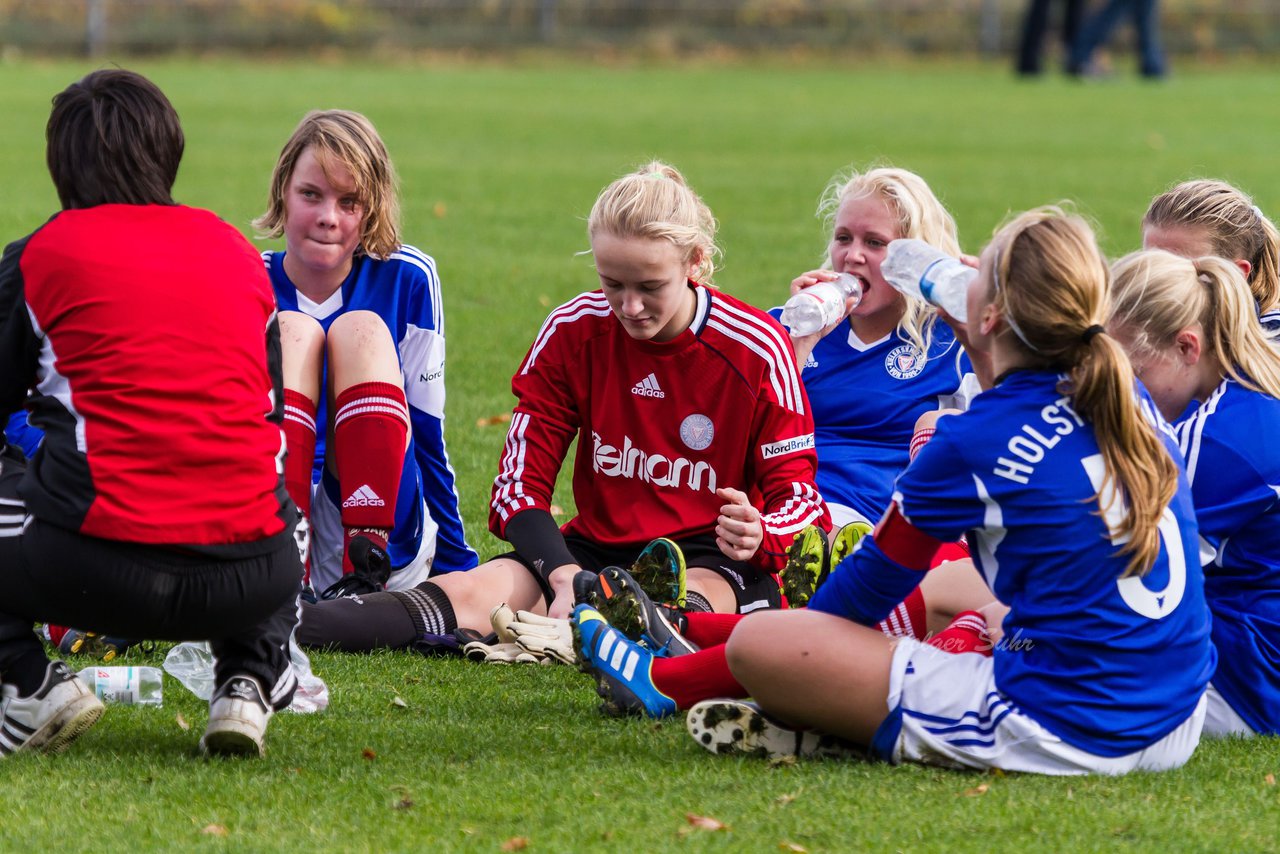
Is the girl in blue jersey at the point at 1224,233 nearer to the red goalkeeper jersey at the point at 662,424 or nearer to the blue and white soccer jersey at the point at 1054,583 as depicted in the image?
the red goalkeeper jersey at the point at 662,424

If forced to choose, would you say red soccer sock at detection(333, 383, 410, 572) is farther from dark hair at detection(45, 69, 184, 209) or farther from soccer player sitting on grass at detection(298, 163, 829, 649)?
dark hair at detection(45, 69, 184, 209)

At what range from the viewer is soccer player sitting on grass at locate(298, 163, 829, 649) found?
4.58 m

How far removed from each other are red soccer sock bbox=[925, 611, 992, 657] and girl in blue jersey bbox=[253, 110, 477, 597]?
157 cm

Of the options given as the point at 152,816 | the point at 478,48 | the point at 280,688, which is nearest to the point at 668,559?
the point at 280,688

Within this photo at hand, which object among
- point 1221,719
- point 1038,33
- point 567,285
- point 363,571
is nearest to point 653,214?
point 363,571

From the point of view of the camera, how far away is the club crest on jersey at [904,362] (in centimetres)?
515

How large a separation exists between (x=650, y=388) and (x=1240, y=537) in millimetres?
1558

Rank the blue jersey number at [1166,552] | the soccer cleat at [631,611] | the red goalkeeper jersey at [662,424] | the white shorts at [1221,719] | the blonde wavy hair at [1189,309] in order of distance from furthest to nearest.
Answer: the red goalkeeper jersey at [662,424], the soccer cleat at [631,611], the white shorts at [1221,719], the blonde wavy hair at [1189,309], the blue jersey number at [1166,552]

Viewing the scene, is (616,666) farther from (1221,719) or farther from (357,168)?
(357,168)

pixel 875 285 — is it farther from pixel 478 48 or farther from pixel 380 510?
pixel 478 48

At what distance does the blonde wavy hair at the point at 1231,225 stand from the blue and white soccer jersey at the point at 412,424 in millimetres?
2035

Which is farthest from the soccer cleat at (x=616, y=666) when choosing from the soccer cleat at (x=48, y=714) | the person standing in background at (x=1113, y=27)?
the person standing in background at (x=1113, y=27)

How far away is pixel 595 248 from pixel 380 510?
91cm

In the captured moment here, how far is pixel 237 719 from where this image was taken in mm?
3523
